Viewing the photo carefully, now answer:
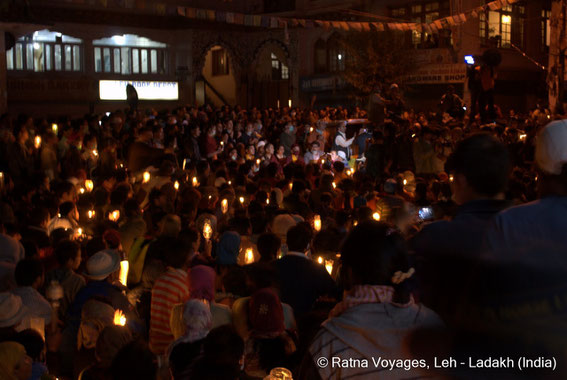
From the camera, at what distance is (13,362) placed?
3.87 meters

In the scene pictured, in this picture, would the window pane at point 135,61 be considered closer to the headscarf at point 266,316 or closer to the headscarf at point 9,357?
the headscarf at point 266,316

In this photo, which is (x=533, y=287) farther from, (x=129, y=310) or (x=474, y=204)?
(x=129, y=310)

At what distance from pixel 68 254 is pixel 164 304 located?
43.1 inches

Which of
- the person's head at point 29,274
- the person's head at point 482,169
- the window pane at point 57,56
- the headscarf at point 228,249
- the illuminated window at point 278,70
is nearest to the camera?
the person's head at point 482,169

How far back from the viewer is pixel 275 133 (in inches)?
727

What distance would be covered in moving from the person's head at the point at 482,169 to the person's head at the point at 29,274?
12.0 ft

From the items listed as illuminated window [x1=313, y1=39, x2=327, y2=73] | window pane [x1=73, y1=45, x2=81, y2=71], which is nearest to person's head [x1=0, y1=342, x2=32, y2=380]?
window pane [x1=73, y1=45, x2=81, y2=71]

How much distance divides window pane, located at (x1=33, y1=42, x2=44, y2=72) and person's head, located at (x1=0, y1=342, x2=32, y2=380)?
89.0 feet

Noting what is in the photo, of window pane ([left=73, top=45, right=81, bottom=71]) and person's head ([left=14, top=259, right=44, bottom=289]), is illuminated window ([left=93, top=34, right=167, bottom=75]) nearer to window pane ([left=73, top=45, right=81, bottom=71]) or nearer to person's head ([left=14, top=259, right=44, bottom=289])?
window pane ([left=73, top=45, right=81, bottom=71])

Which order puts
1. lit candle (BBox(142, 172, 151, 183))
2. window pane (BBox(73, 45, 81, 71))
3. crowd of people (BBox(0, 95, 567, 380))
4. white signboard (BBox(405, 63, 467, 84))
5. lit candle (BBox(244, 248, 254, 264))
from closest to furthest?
crowd of people (BBox(0, 95, 567, 380)) → lit candle (BBox(244, 248, 254, 264)) → lit candle (BBox(142, 172, 151, 183)) → white signboard (BBox(405, 63, 467, 84)) → window pane (BBox(73, 45, 81, 71))

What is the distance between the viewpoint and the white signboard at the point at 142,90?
30.7m

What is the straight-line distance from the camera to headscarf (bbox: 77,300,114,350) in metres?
4.52

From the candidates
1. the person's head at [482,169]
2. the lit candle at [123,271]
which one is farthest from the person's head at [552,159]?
the lit candle at [123,271]

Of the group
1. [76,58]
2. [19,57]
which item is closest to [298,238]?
[19,57]
